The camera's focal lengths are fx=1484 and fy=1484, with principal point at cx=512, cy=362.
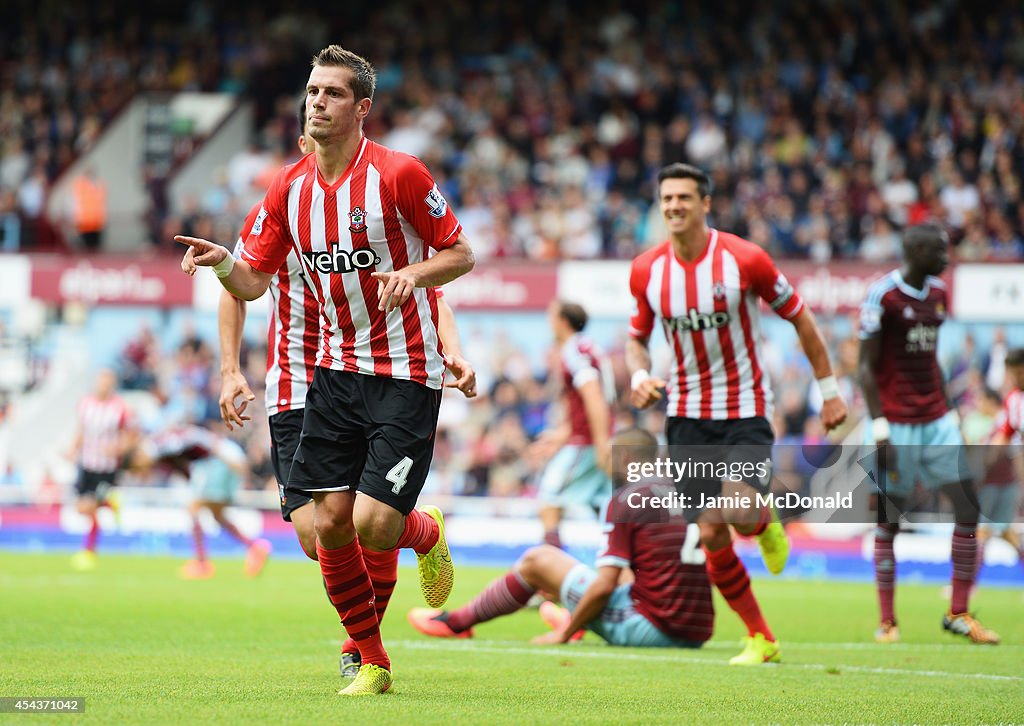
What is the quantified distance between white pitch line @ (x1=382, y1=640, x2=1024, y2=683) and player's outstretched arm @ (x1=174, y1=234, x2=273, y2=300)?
9.23ft

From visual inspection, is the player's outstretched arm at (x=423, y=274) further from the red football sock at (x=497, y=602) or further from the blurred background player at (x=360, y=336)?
the red football sock at (x=497, y=602)

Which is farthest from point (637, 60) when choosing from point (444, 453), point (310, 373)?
point (310, 373)

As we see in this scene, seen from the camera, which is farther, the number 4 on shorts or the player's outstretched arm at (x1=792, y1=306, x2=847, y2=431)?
the player's outstretched arm at (x1=792, y1=306, x2=847, y2=431)

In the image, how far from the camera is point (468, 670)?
698cm

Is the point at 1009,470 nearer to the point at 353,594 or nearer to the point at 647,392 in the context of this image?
the point at 647,392

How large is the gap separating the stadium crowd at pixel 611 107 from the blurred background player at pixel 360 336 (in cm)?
1422

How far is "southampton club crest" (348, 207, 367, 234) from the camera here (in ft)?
19.1

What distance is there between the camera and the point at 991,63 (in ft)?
72.6

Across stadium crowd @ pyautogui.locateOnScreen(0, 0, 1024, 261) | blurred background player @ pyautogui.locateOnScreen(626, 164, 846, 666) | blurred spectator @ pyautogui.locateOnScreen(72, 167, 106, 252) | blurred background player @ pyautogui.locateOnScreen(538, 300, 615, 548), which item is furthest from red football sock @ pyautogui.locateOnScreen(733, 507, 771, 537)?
blurred spectator @ pyautogui.locateOnScreen(72, 167, 106, 252)

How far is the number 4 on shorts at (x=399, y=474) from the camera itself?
5.77 m

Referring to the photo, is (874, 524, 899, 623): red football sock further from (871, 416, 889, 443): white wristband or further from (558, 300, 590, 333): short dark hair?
(558, 300, 590, 333): short dark hair

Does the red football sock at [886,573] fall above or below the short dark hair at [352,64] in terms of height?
below

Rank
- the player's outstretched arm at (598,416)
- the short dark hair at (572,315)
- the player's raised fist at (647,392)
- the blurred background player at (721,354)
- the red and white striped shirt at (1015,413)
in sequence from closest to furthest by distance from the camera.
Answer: the player's raised fist at (647,392), the blurred background player at (721,354), the player's outstretched arm at (598,416), the short dark hair at (572,315), the red and white striped shirt at (1015,413)

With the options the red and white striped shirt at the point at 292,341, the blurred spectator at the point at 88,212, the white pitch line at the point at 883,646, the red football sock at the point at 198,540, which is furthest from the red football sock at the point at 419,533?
the blurred spectator at the point at 88,212
